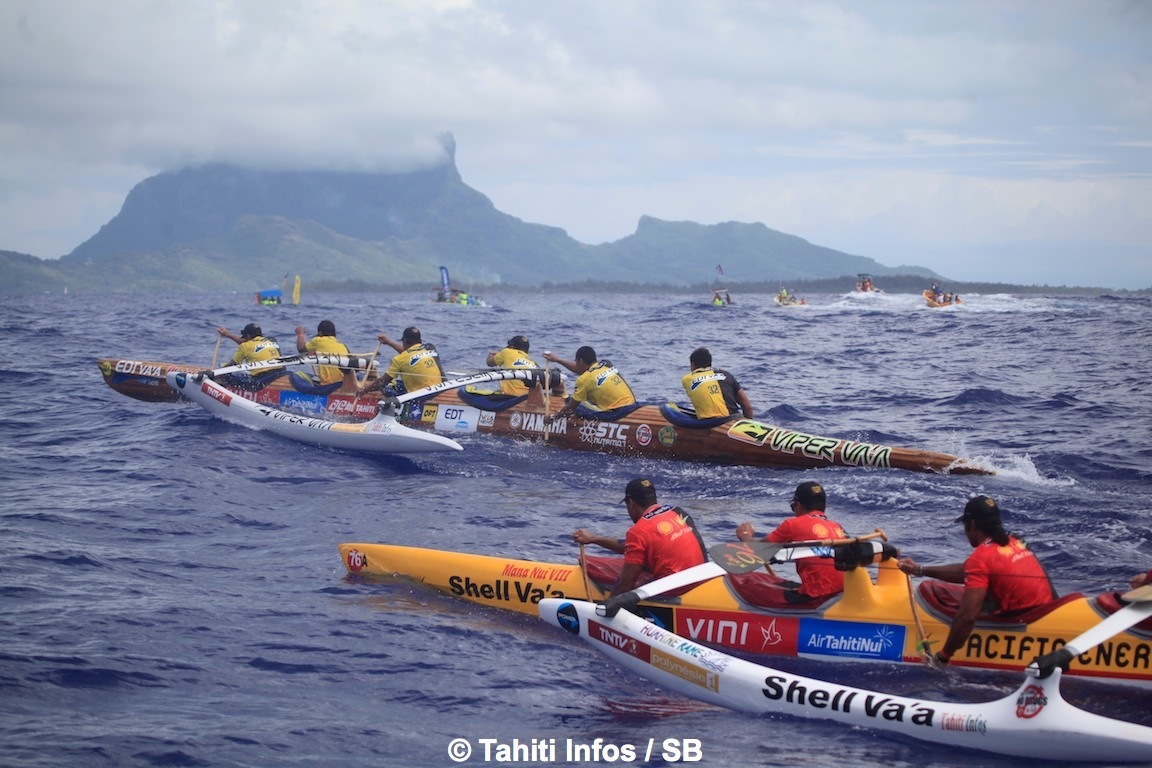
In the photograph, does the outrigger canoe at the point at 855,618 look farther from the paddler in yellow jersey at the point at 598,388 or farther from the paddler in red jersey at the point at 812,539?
the paddler in yellow jersey at the point at 598,388

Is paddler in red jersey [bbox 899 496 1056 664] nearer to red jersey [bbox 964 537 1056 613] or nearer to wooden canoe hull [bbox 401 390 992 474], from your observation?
red jersey [bbox 964 537 1056 613]

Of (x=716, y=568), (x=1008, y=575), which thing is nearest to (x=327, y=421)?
(x=716, y=568)

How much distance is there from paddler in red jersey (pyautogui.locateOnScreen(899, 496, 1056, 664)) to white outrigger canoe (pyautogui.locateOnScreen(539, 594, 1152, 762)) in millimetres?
574

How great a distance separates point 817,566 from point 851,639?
0.62m

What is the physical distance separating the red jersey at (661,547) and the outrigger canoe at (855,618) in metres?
0.24

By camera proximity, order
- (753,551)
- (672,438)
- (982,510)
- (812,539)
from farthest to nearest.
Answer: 1. (672,438)
2. (753,551)
3. (812,539)
4. (982,510)

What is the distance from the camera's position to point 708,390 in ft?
49.5

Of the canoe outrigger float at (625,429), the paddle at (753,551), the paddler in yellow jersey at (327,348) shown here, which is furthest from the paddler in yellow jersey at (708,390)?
the paddler in yellow jersey at (327,348)

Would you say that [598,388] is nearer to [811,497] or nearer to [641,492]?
[641,492]

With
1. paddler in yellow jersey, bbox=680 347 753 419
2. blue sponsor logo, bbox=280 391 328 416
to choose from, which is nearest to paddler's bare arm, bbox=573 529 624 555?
paddler in yellow jersey, bbox=680 347 753 419

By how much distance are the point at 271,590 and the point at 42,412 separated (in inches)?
487

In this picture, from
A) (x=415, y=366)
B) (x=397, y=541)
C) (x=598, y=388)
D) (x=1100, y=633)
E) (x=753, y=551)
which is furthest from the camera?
(x=415, y=366)

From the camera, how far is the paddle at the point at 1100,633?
247 inches

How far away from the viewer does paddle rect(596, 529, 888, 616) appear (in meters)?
8.16
